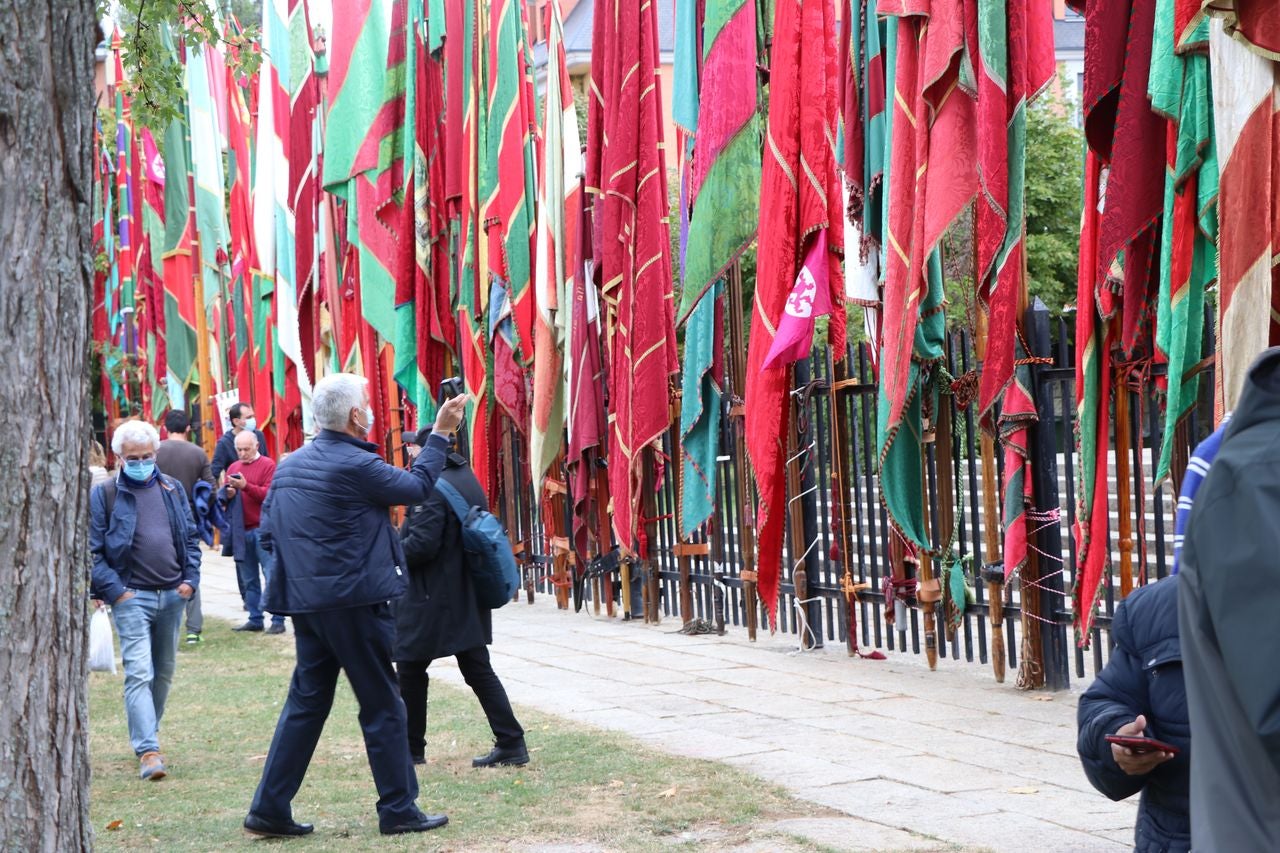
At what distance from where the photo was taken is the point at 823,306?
9.38m

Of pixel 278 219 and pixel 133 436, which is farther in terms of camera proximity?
pixel 278 219

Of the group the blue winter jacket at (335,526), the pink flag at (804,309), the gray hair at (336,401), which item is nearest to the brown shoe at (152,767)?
the blue winter jacket at (335,526)

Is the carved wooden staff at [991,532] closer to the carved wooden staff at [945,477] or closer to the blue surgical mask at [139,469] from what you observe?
the carved wooden staff at [945,477]

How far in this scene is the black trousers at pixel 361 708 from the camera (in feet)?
20.9

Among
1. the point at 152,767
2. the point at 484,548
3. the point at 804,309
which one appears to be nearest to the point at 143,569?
the point at 152,767

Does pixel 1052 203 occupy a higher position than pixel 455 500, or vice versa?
pixel 1052 203

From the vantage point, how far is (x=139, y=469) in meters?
8.30

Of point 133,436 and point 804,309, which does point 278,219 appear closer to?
point 133,436

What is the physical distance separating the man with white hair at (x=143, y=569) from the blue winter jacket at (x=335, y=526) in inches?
71.0

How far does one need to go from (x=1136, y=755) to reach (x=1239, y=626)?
1104 mm

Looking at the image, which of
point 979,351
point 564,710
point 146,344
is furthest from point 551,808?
point 146,344

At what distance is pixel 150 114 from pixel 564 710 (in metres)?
4.19

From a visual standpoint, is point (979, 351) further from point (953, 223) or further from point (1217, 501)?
point (1217, 501)

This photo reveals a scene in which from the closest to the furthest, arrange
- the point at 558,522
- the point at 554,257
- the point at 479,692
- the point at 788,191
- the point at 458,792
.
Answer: the point at 458,792
the point at 479,692
the point at 788,191
the point at 554,257
the point at 558,522
